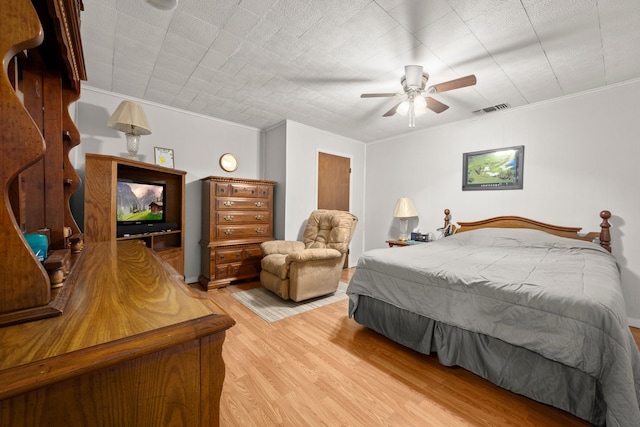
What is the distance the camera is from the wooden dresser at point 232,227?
11.6 ft

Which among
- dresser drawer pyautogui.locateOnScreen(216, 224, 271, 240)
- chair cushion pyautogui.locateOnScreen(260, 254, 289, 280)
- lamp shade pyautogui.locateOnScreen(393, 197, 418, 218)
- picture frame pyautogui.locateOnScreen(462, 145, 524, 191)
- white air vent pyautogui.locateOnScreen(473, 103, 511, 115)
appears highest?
white air vent pyautogui.locateOnScreen(473, 103, 511, 115)

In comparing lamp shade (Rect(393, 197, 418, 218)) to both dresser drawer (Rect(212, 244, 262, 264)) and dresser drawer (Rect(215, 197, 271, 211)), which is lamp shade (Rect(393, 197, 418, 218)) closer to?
dresser drawer (Rect(215, 197, 271, 211))

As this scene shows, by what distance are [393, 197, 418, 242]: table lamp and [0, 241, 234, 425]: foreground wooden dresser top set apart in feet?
13.0

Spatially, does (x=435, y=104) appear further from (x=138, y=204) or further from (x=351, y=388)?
(x=138, y=204)

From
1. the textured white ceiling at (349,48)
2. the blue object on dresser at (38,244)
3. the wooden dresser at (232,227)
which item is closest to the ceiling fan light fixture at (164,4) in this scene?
the textured white ceiling at (349,48)

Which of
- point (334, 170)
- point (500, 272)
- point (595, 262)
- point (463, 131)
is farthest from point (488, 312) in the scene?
point (334, 170)

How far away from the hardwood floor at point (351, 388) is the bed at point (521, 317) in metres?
0.11

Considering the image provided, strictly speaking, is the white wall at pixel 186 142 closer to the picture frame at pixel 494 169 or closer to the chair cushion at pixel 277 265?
the chair cushion at pixel 277 265

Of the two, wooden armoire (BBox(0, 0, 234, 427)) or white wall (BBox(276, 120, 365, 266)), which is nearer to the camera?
wooden armoire (BBox(0, 0, 234, 427))

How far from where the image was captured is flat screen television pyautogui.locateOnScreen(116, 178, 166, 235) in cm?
273

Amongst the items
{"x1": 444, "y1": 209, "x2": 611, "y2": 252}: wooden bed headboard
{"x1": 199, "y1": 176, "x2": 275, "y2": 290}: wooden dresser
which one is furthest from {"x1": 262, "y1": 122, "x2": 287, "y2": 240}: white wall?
{"x1": 444, "y1": 209, "x2": 611, "y2": 252}: wooden bed headboard

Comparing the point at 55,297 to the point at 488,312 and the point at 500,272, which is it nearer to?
the point at 488,312

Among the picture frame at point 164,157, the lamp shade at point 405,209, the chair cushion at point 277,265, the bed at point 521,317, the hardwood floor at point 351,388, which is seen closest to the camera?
the bed at point 521,317

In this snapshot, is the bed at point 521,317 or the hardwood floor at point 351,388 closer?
the bed at point 521,317
